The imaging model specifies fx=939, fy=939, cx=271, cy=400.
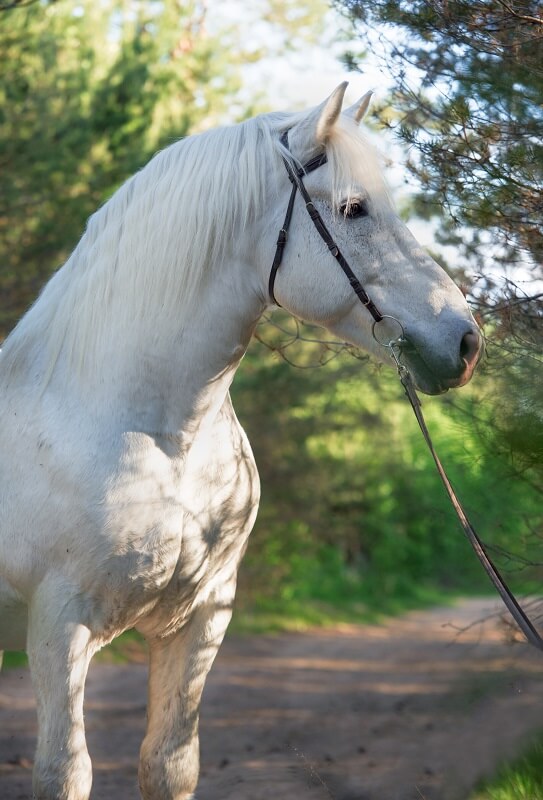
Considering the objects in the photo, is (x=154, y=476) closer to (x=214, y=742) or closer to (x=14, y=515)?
(x=14, y=515)

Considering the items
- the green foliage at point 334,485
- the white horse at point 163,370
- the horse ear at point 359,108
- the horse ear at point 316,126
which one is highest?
the horse ear at point 316,126

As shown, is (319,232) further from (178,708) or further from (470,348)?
(178,708)

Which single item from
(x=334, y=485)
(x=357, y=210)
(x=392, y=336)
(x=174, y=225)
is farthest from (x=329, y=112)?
(x=334, y=485)

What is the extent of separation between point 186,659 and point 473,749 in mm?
1115

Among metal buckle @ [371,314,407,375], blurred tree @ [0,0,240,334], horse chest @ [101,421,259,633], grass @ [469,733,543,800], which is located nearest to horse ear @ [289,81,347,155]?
metal buckle @ [371,314,407,375]

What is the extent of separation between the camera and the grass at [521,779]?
9.34 ft

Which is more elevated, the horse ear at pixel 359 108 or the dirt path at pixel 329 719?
the horse ear at pixel 359 108

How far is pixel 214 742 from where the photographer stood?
5.73 m

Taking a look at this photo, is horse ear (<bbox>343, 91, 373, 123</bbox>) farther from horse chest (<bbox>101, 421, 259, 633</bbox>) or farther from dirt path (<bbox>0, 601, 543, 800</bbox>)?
dirt path (<bbox>0, 601, 543, 800</bbox>)

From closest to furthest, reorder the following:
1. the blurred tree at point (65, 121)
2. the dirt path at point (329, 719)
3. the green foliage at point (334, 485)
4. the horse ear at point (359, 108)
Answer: the horse ear at point (359, 108) < the dirt path at point (329, 719) < the blurred tree at point (65, 121) < the green foliage at point (334, 485)

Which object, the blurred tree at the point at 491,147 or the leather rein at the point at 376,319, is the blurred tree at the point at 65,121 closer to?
the blurred tree at the point at 491,147

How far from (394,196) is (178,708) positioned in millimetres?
1636

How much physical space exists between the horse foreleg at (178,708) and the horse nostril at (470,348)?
3.52ft

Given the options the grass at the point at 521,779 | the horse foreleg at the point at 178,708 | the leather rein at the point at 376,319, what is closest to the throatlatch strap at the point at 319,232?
the leather rein at the point at 376,319
